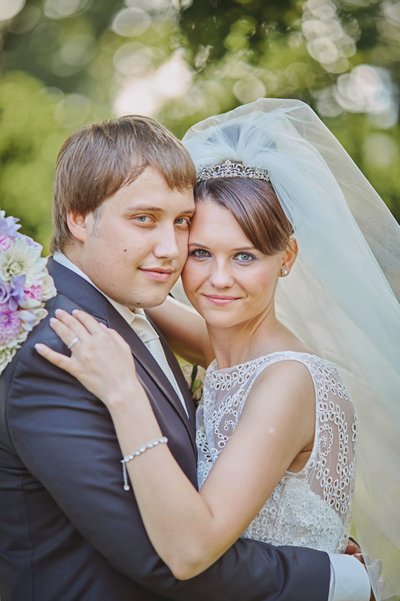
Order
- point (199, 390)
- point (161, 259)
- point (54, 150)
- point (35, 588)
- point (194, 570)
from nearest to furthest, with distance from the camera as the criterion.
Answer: point (194, 570), point (35, 588), point (161, 259), point (199, 390), point (54, 150)

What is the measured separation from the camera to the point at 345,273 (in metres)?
3.35

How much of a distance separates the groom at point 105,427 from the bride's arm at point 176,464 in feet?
0.25

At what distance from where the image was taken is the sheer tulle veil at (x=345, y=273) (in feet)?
11.0

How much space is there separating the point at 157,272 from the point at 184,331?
990mm

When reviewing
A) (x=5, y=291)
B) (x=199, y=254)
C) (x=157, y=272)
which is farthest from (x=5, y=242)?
(x=199, y=254)

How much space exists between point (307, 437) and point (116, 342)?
2.60ft

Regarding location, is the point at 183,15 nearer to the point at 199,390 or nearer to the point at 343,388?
the point at 199,390

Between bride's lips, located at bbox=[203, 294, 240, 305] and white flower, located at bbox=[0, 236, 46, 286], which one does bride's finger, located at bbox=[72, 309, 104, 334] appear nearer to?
white flower, located at bbox=[0, 236, 46, 286]

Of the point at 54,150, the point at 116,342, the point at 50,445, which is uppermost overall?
the point at 116,342

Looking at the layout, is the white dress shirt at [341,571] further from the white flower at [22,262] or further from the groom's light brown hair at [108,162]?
the white flower at [22,262]

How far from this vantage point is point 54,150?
6.41 metres

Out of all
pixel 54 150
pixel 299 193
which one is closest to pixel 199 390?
pixel 299 193

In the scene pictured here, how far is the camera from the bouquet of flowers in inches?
108

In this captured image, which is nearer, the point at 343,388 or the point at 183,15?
the point at 343,388
